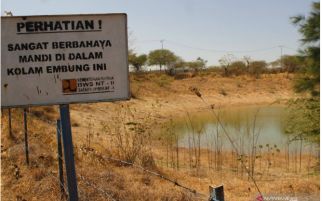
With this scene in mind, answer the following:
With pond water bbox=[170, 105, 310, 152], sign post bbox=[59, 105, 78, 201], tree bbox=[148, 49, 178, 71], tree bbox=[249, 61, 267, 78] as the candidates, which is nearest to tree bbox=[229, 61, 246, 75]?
tree bbox=[249, 61, 267, 78]

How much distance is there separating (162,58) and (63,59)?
54.0 meters

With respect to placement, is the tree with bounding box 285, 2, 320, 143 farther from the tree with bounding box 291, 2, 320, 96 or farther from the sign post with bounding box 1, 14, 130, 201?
the sign post with bounding box 1, 14, 130, 201

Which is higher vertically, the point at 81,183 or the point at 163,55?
the point at 163,55

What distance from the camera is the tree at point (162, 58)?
56.3 meters

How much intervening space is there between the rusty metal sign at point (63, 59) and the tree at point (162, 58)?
53.3m

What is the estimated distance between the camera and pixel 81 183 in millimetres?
5062

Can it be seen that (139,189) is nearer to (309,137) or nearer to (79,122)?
(309,137)

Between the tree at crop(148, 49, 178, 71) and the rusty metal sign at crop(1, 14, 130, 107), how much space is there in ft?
175

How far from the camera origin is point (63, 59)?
2553 mm

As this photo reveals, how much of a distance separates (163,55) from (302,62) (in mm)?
49075

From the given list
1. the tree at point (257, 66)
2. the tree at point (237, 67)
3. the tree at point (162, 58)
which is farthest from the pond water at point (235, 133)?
the tree at point (162, 58)

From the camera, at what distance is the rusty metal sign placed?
2504mm

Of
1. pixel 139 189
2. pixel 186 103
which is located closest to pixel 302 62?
pixel 139 189

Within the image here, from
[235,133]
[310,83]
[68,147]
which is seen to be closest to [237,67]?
[235,133]
